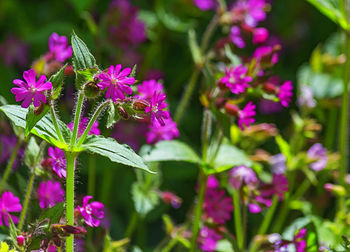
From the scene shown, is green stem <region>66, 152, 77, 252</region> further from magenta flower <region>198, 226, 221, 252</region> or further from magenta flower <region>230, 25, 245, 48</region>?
magenta flower <region>230, 25, 245, 48</region>

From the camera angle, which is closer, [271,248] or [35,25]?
[271,248]

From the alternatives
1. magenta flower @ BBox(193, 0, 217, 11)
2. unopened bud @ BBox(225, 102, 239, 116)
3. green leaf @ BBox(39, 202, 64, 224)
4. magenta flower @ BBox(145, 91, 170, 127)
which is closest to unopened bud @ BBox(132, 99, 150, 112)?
magenta flower @ BBox(145, 91, 170, 127)

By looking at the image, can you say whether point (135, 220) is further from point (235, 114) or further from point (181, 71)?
point (181, 71)

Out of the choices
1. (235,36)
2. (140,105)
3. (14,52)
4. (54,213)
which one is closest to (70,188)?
(54,213)

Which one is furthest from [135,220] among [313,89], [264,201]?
[313,89]

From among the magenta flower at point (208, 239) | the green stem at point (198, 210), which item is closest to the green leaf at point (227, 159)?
the green stem at point (198, 210)

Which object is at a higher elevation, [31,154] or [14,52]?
[14,52]

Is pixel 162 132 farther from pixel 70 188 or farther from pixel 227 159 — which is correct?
pixel 70 188
